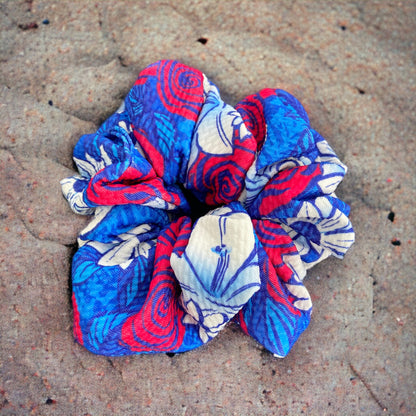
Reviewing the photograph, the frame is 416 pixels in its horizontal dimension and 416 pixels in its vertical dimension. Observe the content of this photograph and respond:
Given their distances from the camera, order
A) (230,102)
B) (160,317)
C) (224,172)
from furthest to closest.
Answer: (230,102)
(224,172)
(160,317)

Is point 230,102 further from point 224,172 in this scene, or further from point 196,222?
point 196,222

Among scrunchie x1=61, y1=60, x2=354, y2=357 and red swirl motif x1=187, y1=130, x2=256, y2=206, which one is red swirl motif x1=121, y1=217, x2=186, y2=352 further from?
red swirl motif x1=187, y1=130, x2=256, y2=206

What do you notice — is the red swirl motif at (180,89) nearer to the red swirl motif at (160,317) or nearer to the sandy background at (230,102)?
the sandy background at (230,102)

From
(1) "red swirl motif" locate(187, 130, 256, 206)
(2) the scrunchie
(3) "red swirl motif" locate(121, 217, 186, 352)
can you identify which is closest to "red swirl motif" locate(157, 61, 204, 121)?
(2) the scrunchie

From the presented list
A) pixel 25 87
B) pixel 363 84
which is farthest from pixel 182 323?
pixel 363 84

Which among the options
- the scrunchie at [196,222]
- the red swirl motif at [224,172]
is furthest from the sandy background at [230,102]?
the red swirl motif at [224,172]

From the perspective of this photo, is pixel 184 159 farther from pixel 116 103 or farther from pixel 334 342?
pixel 334 342

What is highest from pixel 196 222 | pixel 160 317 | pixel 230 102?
pixel 230 102

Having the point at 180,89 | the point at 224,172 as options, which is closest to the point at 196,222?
the point at 224,172
